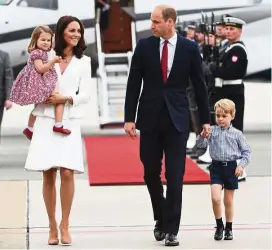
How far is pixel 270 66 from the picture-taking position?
1894cm

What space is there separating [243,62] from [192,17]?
21.1 feet

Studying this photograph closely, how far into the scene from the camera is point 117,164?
13742 millimetres

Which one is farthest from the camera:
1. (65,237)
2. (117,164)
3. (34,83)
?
(117,164)

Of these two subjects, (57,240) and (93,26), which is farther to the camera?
(93,26)

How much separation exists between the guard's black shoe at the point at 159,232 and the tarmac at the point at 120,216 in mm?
58

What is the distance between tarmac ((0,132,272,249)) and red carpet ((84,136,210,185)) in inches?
8.5

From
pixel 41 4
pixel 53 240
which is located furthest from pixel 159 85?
pixel 41 4

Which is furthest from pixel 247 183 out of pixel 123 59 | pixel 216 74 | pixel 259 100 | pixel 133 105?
pixel 259 100

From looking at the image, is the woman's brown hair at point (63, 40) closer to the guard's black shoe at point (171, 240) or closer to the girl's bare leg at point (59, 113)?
the girl's bare leg at point (59, 113)

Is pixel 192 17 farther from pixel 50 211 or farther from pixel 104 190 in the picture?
pixel 50 211

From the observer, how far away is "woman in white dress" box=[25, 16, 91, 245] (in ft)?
27.6

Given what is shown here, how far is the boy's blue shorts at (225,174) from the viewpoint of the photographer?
8828 mm

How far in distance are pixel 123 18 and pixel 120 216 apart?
32.1ft

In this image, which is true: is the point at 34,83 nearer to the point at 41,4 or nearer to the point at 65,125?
the point at 65,125
